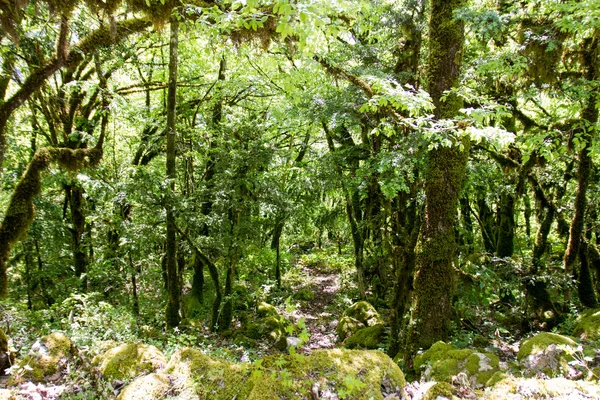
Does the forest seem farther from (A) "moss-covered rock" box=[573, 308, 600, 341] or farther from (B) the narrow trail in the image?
(B) the narrow trail

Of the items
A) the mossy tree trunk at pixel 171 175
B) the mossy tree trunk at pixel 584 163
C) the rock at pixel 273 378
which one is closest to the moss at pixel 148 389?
the rock at pixel 273 378

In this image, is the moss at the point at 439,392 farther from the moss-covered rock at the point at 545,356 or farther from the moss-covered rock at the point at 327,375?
the moss-covered rock at the point at 545,356

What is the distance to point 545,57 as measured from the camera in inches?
269

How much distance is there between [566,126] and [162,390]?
8.63 m

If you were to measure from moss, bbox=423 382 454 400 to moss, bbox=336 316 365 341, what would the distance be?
628cm

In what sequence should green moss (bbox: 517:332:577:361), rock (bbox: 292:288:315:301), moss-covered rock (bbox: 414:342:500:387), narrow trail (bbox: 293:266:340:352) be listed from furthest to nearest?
rock (bbox: 292:288:315:301)
narrow trail (bbox: 293:266:340:352)
green moss (bbox: 517:332:577:361)
moss-covered rock (bbox: 414:342:500:387)

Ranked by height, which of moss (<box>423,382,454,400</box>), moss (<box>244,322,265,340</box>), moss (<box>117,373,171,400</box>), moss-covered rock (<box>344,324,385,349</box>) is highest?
moss (<box>117,373,171,400</box>)

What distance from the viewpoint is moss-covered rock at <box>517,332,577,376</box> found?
379cm

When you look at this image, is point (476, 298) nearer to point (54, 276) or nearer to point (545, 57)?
point (545, 57)

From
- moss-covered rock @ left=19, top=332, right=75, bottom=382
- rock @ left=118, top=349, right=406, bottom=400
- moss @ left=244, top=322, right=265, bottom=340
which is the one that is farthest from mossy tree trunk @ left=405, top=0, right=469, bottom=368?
moss @ left=244, top=322, right=265, bottom=340

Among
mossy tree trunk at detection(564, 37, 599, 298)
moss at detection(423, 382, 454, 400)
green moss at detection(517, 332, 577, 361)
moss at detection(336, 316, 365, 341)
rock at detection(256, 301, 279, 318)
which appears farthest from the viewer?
rock at detection(256, 301, 279, 318)

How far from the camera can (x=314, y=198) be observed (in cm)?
1023

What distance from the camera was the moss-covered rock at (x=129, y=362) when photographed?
124 inches

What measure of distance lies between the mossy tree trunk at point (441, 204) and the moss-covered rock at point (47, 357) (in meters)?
4.52
